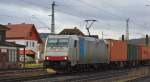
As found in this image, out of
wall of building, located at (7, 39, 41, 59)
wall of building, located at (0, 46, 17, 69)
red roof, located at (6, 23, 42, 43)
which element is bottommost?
wall of building, located at (0, 46, 17, 69)

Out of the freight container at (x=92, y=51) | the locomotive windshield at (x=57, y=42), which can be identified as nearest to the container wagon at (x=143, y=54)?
the freight container at (x=92, y=51)

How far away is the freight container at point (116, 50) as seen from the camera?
51597 mm

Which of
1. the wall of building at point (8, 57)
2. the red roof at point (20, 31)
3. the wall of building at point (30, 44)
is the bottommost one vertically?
the wall of building at point (8, 57)

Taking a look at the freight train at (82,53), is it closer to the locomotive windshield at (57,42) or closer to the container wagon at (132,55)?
the locomotive windshield at (57,42)

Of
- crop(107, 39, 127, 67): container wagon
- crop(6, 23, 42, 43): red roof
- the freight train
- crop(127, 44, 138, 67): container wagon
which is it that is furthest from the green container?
crop(6, 23, 42, 43): red roof

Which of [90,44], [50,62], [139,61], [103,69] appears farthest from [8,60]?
[50,62]

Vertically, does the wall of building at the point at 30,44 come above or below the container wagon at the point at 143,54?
above

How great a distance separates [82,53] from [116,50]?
1435 cm

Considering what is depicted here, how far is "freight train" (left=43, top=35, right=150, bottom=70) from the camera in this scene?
123 ft

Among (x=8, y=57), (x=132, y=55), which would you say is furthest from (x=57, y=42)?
(x=8, y=57)

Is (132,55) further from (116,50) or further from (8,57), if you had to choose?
(8,57)

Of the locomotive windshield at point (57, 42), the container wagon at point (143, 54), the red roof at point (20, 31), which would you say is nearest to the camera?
the locomotive windshield at point (57, 42)

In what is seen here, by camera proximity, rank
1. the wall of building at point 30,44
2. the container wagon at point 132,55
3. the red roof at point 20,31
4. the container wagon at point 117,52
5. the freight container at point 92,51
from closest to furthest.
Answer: the freight container at point 92,51, the container wagon at point 117,52, the container wagon at point 132,55, the wall of building at point 30,44, the red roof at point 20,31

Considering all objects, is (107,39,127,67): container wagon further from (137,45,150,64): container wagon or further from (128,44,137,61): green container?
(137,45,150,64): container wagon
